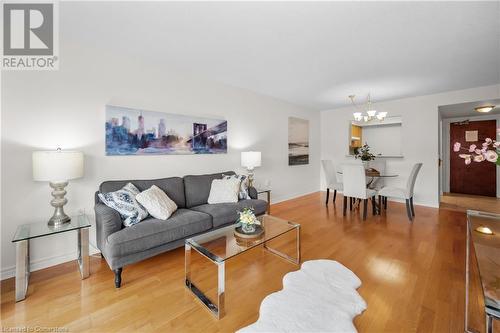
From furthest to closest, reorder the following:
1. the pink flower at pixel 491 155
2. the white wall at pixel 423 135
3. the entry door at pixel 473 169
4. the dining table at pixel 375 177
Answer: the entry door at pixel 473 169
the white wall at pixel 423 135
the dining table at pixel 375 177
the pink flower at pixel 491 155

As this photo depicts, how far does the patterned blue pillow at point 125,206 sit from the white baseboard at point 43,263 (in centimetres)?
80

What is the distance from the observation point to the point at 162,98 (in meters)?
3.03

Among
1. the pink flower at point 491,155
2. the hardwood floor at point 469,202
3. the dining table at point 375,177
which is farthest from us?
the hardwood floor at point 469,202

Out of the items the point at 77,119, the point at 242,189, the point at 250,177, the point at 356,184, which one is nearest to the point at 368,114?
the point at 356,184

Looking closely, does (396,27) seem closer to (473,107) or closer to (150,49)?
(150,49)

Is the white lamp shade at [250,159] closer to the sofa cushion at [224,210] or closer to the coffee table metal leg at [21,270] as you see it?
the sofa cushion at [224,210]

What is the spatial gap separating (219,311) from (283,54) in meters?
2.75

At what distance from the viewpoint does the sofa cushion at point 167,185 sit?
97.9 inches

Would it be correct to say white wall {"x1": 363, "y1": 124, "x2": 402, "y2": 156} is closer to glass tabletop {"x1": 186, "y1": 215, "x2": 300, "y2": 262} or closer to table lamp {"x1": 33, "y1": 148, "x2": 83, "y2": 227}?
glass tabletop {"x1": 186, "y1": 215, "x2": 300, "y2": 262}

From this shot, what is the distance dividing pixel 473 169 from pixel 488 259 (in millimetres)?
6161

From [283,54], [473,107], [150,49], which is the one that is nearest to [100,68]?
[150,49]

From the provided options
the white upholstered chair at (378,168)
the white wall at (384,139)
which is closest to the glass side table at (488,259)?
the white upholstered chair at (378,168)

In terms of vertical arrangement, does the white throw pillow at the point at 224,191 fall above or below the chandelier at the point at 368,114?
below

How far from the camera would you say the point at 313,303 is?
5.32ft
